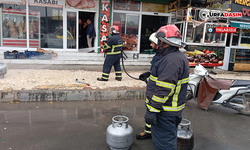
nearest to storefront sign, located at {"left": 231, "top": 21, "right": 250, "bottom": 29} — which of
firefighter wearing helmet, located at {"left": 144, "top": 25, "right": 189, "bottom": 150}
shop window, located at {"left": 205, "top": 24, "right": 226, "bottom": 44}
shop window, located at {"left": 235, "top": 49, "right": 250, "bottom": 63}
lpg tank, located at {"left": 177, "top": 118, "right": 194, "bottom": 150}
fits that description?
shop window, located at {"left": 205, "top": 24, "right": 226, "bottom": 44}

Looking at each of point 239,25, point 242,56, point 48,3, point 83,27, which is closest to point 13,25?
point 48,3

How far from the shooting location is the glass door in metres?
11.9

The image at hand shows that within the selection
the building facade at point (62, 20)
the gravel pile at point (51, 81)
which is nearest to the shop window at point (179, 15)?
the building facade at point (62, 20)

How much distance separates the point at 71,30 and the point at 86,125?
29.9ft

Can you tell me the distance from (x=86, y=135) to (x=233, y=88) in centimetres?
375

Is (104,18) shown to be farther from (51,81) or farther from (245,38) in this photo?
(245,38)

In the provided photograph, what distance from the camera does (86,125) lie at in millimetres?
4211

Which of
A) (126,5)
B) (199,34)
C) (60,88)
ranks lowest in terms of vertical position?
(60,88)

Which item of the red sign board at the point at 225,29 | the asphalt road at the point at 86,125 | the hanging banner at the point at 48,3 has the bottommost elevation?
the asphalt road at the point at 86,125

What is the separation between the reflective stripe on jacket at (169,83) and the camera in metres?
2.36

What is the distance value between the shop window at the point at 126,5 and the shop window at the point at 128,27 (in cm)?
41

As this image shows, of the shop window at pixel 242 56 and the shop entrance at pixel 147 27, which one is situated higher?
the shop entrance at pixel 147 27

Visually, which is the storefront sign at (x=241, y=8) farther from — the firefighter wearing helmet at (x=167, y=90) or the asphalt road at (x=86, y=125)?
the firefighter wearing helmet at (x=167, y=90)

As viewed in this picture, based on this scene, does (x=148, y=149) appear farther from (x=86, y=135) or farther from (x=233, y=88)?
(x=233, y=88)
